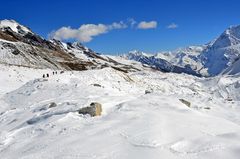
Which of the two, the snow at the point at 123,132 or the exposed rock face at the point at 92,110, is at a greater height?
the exposed rock face at the point at 92,110

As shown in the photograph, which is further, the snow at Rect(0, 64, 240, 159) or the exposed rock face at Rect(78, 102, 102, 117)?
the exposed rock face at Rect(78, 102, 102, 117)

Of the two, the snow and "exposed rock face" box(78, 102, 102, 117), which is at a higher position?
"exposed rock face" box(78, 102, 102, 117)

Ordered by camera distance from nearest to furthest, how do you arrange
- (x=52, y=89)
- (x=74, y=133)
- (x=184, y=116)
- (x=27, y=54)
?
1. (x=74, y=133)
2. (x=184, y=116)
3. (x=52, y=89)
4. (x=27, y=54)

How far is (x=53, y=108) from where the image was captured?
939 inches

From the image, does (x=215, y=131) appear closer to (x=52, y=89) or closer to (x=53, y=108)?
(x=53, y=108)

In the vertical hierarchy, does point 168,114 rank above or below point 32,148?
above

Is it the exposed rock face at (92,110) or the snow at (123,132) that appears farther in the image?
the exposed rock face at (92,110)

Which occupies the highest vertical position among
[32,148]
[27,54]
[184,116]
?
[27,54]

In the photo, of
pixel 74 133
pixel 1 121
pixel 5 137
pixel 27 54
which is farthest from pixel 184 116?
pixel 27 54

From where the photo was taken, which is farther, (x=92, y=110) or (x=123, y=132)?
(x=92, y=110)

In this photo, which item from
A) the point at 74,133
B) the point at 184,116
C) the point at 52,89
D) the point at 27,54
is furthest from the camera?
the point at 27,54

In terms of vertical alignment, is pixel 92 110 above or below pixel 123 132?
above

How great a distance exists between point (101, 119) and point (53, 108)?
5.14 m

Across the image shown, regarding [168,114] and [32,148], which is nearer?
[32,148]
